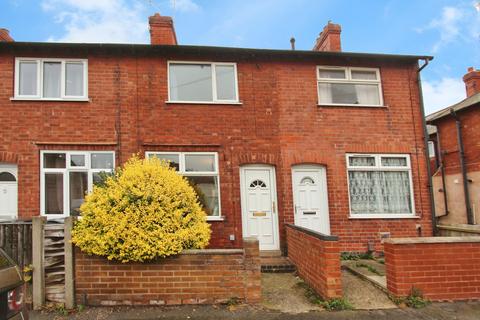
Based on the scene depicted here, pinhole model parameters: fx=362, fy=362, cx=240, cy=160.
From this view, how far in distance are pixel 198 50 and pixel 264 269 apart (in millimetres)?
5660

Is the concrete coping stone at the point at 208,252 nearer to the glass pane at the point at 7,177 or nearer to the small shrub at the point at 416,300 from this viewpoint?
the small shrub at the point at 416,300

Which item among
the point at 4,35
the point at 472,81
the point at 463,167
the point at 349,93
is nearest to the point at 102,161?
the point at 4,35

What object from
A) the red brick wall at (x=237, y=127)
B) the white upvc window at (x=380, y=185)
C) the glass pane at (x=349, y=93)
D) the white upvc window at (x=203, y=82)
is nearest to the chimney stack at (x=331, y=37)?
the red brick wall at (x=237, y=127)

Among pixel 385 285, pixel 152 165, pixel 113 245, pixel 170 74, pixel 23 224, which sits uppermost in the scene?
pixel 170 74

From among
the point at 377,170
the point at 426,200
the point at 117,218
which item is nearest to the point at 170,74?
the point at 117,218

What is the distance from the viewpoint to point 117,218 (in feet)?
17.9

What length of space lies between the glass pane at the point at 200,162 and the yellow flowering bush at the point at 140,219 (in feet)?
9.99

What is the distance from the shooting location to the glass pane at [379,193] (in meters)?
9.59

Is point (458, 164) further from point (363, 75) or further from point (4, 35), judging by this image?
point (4, 35)

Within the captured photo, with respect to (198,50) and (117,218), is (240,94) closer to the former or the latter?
(198,50)

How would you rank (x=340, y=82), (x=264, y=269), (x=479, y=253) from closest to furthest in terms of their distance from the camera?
(x=479, y=253) < (x=264, y=269) < (x=340, y=82)

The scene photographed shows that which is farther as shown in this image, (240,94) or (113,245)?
(240,94)

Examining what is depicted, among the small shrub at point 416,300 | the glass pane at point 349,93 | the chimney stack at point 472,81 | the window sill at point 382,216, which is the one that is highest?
the chimney stack at point 472,81

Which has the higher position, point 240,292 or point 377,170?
point 377,170
